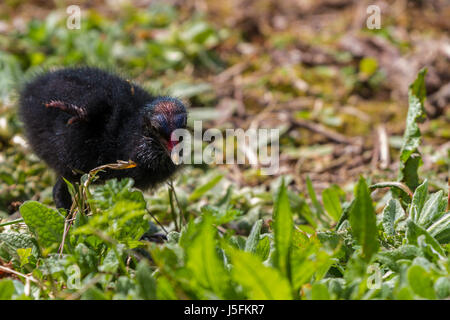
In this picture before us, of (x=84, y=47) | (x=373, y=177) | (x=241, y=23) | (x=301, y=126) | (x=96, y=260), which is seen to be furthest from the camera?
(x=241, y=23)

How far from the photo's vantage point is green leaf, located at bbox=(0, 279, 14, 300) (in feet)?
6.69

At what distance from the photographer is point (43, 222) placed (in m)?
2.48

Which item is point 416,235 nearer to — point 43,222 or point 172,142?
point 172,142

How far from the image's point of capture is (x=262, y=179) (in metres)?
4.38

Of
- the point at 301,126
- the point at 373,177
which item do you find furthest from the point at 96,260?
the point at 301,126

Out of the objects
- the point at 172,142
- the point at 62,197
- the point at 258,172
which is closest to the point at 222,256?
the point at 172,142

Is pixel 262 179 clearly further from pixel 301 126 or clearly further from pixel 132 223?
pixel 132 223

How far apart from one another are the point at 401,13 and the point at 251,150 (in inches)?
138

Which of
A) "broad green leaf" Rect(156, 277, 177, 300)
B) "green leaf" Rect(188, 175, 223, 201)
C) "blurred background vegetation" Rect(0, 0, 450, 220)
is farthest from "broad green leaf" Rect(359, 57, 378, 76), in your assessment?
"broad green leaf" Rect(156, 277, 177, 300)

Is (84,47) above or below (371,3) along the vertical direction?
below

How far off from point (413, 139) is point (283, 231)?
4.34 ft

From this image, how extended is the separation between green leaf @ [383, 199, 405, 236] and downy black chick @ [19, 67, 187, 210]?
1281 millimetres

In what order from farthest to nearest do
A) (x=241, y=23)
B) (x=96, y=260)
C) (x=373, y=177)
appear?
(x=241, y=23), (x=373, y=177), (x=96, y=260)
